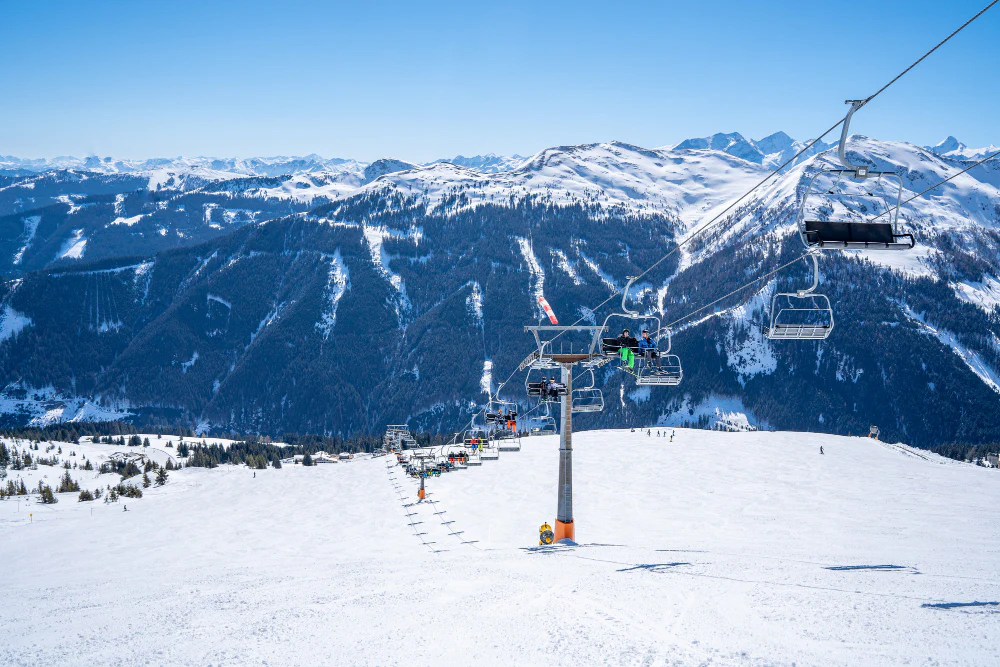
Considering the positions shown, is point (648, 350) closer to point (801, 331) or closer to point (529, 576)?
point (801, 331)

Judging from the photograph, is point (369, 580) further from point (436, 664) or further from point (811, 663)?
point (811, 663)

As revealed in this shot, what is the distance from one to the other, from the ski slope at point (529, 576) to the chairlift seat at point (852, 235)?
8031mm

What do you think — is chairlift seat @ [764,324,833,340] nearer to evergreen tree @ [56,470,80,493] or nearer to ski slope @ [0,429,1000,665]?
ski slope @ [0,429,1000,665]

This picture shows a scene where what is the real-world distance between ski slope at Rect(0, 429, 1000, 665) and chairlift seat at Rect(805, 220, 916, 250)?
803 centimetres

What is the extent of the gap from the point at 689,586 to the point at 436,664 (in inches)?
312

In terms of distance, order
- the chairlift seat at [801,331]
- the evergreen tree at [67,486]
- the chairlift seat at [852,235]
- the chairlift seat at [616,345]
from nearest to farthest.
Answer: the chairlift seat at [852,235] < the chairlift seat at [801,331] < the chairlift seat at [616,345] < the evergreen tree at [67,486]

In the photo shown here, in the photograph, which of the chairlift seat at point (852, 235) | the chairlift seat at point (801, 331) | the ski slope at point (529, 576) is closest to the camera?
the ski slope at point (529, 576)

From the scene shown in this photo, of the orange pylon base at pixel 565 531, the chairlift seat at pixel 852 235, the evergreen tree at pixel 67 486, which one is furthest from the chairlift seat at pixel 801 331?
the evergreen tree at pixel 67 486

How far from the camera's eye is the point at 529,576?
69.8ft

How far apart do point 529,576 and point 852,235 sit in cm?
1304

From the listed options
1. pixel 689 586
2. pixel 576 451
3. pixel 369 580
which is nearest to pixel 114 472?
pixel 576 451

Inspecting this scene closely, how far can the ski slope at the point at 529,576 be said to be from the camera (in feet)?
48.5

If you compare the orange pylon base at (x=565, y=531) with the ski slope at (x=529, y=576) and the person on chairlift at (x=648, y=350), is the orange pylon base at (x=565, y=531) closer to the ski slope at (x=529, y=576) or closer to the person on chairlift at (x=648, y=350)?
the ski slope at (x=529, y=576)

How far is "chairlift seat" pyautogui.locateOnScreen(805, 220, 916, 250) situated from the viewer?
15477 mm
